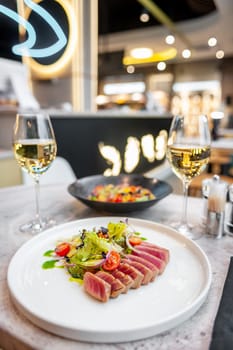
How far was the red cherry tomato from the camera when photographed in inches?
22.0

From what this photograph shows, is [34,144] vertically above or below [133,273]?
above

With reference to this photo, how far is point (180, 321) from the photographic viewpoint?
39cm

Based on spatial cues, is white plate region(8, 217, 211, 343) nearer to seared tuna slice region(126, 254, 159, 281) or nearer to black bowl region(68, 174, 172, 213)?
seared tuna slice region(126, 254, 159, 281)

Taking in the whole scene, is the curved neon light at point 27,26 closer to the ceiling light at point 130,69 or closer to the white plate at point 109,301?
the white plate at point 109,301

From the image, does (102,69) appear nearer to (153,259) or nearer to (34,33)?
(34,33)

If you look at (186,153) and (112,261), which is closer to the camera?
(112,261)

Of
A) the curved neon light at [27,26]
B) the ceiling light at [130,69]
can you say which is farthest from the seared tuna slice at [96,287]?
the ceiling light at [130,69]

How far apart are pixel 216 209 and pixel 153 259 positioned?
0.28m

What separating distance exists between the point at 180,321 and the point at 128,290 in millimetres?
90

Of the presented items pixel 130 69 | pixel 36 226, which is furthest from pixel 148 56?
pixel 36 226

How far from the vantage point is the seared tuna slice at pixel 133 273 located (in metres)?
0.45

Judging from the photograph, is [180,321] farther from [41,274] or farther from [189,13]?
[189,13]

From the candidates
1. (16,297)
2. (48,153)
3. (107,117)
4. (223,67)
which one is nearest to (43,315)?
(16,297)

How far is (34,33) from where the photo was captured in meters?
1.02
